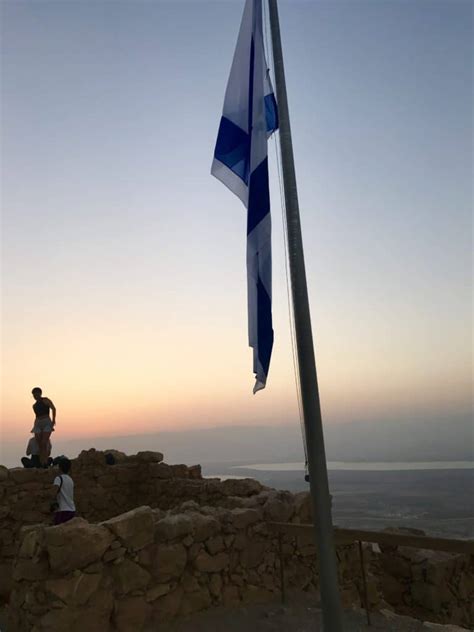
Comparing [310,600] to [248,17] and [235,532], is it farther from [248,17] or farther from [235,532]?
[248,17]

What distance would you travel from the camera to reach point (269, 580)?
635cm

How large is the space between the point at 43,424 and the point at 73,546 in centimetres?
543

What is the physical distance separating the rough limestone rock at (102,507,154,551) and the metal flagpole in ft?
8.55

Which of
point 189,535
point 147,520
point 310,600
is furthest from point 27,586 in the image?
point 310,600

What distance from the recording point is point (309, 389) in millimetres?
3549

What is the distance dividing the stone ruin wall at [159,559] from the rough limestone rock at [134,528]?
10mm

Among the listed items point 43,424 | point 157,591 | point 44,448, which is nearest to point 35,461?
point 44,448

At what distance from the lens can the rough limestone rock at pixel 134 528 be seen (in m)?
5.10

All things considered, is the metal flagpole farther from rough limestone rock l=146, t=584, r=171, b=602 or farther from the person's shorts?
the person's shorts

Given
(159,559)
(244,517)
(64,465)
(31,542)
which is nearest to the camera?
(31,542)

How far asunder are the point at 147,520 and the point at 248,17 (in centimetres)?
541

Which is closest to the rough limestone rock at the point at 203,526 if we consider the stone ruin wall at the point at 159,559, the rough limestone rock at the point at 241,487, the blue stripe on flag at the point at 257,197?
the stone ruin wall at the point at 159,559

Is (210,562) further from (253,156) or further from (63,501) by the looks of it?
(253,156)

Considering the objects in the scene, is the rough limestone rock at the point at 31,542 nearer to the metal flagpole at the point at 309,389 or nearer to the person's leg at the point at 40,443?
the metal flagpole at the point at 309,389
